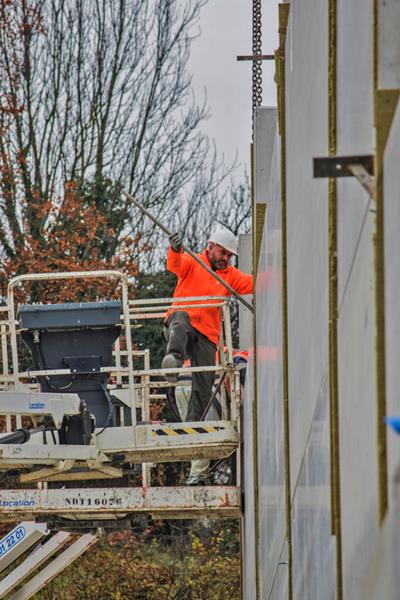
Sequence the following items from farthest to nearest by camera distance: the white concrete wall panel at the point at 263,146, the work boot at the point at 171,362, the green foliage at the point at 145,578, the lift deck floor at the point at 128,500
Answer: the green foliage at the point at 145,578, the lift deck floor at the point at 128,500, the work boot at the point at 171,362, the white concrete wall panel at the point at 263,146

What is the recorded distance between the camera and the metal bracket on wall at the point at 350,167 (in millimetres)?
3312

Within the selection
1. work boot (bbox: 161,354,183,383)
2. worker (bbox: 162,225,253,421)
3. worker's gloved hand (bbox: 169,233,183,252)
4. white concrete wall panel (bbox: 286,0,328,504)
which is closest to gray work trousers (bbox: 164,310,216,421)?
worker (bbox: 162,225,253,421)

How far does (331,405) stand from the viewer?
13.6 feet

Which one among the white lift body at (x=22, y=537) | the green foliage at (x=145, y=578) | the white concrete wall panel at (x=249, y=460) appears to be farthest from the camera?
the green foliage at (x=145, y=578)

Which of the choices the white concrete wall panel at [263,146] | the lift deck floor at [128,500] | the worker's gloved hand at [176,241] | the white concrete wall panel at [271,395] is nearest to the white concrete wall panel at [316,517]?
the white concrete wall panel at [271,395]

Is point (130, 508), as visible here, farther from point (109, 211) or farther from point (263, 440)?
point (109, 211)

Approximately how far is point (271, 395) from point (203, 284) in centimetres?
511

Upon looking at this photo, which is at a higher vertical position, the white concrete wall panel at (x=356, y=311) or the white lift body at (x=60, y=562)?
the white concrete wall panel at (x=356, y=311)

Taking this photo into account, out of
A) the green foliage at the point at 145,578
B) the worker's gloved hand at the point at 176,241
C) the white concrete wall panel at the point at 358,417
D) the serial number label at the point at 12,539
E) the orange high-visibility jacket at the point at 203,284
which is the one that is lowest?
the green foliage at the point at 145,578

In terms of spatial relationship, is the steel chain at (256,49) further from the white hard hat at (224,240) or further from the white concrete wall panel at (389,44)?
the white concrete wall panel at (389,44)

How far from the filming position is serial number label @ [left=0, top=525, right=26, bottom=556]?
14829mm

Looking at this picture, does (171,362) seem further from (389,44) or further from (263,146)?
(389,44)

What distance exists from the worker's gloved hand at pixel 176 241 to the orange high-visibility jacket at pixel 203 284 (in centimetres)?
8

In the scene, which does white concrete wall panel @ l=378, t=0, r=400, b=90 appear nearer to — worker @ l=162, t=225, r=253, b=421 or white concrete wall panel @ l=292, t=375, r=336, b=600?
white concrete wall panel @ l=292, t=375, r=336, b=600
